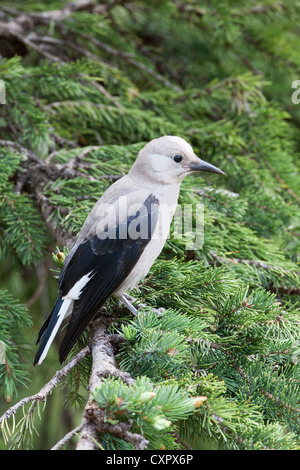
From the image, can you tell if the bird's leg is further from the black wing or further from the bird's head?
the bird's head

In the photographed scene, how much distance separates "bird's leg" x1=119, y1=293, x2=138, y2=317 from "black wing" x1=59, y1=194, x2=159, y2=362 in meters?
0.05

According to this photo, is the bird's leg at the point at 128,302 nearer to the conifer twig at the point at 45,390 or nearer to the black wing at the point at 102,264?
the black wing at the point at 102,264

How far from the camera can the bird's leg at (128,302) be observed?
73.9 inches

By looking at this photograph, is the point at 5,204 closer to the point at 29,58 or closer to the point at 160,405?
the point at 160,405

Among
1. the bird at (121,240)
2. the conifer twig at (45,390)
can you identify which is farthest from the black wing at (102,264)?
the conifer twig at (45,390)

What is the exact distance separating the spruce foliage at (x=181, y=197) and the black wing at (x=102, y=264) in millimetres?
104

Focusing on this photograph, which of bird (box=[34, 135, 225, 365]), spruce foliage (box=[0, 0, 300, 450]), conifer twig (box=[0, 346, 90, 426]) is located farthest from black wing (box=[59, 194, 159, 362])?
conifer twig (box=[0, 346, 90, 426])

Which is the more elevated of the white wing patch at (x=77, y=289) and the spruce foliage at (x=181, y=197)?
the spruce foliage at (x=181, y=197)

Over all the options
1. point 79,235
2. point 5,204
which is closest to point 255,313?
point 79,235

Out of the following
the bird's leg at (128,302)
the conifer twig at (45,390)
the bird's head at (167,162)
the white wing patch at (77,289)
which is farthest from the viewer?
the bird's head at (167,162)

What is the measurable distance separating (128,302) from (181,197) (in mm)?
713

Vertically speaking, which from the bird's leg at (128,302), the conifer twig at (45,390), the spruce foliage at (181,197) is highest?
the spruce foliage at (181,197)

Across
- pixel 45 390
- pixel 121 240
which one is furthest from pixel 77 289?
pixel 45 390

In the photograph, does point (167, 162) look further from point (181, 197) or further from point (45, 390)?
point (45, 390)
